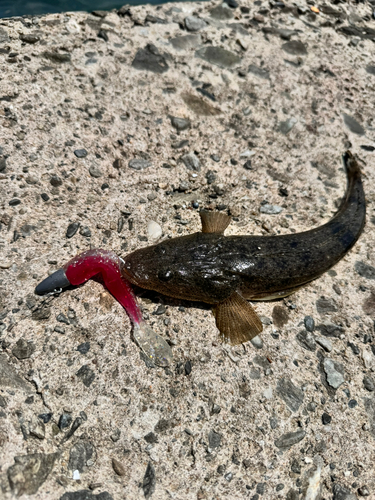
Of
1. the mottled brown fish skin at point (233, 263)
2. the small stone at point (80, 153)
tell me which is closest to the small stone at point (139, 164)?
the small stone at point (80, 153)

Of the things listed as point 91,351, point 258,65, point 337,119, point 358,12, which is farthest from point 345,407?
point 358,12

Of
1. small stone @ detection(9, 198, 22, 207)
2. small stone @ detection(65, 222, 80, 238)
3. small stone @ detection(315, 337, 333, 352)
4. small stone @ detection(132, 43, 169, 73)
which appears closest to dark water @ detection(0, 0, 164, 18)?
small stone @ detection(132, 43, 169, 73)

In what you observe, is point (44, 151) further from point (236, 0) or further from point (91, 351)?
point (236, 0)

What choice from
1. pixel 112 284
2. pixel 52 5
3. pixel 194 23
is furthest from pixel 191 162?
pixel 52 5

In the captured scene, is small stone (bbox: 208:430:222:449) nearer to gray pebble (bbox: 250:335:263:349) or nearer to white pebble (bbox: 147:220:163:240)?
gray pebble (bbox: 250:335:263:349)

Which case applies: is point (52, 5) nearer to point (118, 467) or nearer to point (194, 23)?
point (194, 23)

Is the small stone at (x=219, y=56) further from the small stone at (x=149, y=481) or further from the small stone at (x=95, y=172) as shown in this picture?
the small stone at (x=149, y=481)
